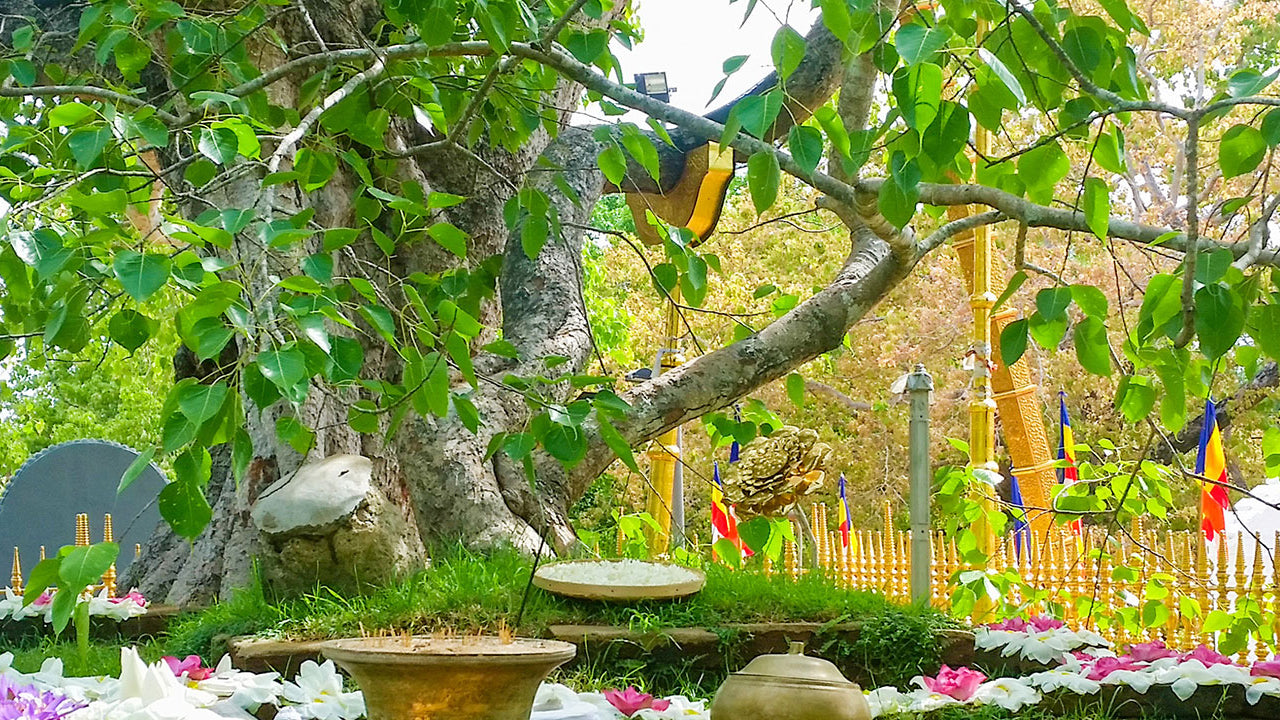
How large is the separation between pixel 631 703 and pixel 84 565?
79.0 inches

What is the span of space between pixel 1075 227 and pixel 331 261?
4.72 ft

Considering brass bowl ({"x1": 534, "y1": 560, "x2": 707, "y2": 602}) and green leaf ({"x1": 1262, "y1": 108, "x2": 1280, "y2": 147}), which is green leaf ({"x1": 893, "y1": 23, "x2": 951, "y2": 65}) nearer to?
green leaf ({"x1": 1262, "y1": 108, "x2": 1280, "y2": 147})

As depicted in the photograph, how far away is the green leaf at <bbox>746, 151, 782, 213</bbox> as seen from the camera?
170 centimetres

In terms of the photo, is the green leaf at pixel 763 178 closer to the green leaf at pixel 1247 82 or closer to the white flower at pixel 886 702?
the green leaf at pixel 1247 82

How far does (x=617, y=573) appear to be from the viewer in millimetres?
4293

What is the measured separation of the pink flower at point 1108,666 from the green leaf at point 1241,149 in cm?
279

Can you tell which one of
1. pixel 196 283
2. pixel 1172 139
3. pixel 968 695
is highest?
pixel 1172 139

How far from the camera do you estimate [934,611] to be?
4.77m

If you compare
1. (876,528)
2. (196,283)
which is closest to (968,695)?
(196,283)

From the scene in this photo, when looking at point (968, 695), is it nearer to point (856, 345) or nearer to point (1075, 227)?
point (1075, 227)

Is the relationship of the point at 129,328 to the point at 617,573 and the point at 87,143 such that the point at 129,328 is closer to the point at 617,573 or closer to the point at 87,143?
the point at 87,143

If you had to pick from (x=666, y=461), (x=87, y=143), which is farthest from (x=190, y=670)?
(x=666, y=461)

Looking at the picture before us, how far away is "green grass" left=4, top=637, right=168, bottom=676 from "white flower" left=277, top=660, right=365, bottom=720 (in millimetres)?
1246

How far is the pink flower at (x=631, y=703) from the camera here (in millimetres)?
3094
